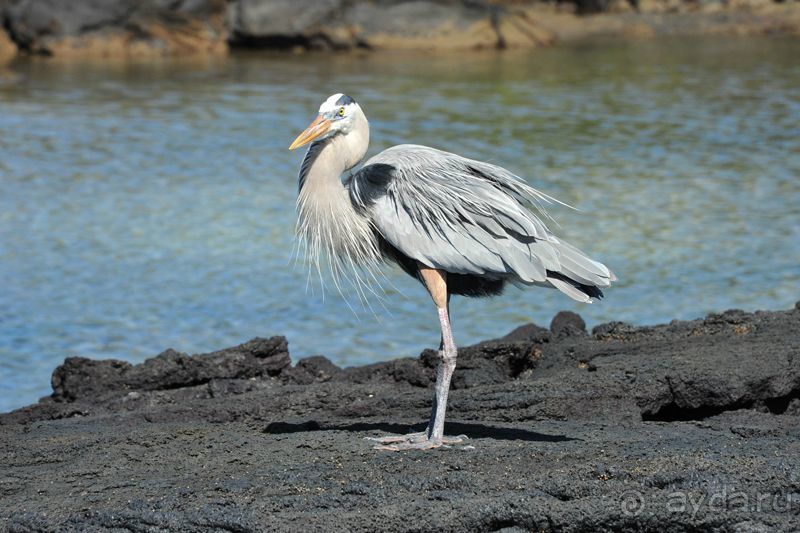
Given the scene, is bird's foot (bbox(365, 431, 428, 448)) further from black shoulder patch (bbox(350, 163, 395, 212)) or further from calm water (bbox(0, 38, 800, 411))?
calm water (bbox(0, 38, 800, 411))

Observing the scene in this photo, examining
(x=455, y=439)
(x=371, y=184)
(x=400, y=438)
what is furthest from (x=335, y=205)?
(x=455, y=439)

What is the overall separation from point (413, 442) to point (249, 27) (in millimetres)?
24102

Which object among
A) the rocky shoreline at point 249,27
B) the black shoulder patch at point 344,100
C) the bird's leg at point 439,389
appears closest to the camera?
the bird's leg at point 439,389

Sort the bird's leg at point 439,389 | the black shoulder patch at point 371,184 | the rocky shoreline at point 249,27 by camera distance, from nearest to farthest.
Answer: the bird's leg at point 439,389, the black shoulder patch at point 371,184, the rocky shoreline at point 249,27

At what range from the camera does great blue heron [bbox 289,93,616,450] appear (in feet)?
18.7

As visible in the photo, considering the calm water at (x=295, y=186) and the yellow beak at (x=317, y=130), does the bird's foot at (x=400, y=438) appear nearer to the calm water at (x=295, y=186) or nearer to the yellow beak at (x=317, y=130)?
the yellow beak at (x=317, y=130)

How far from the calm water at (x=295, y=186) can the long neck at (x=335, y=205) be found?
3559 millimetres

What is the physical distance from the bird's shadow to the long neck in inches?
31.2

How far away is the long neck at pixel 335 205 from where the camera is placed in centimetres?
609

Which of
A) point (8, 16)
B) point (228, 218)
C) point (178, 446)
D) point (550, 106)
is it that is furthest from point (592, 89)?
point (178, 446)

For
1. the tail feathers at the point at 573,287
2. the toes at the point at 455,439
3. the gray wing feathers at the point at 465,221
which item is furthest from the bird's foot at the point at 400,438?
the tail feathers at the point at 573,287

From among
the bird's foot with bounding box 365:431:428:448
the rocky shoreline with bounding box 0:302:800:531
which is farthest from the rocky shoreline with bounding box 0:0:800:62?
the bird's foot with bounding box 365:431:428:448

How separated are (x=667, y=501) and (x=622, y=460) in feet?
1.46

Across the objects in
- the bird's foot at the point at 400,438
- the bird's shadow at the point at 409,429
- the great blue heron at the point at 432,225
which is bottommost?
the bird's shadow at the point at 409,429
